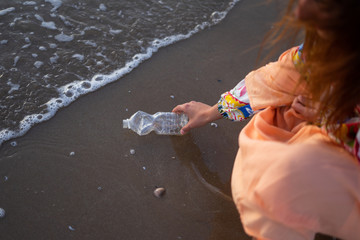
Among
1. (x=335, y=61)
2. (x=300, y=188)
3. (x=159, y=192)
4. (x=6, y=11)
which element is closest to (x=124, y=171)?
(x=159, y=192)

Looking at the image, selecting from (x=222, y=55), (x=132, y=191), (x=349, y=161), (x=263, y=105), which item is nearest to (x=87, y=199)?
(x=132, y=191)

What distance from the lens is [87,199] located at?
1943 mm

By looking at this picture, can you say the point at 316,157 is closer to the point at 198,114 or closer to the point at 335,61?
the point at 335,61

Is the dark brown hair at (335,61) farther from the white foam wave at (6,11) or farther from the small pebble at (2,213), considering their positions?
the white foam wave at (6,11)

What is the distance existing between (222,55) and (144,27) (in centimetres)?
82

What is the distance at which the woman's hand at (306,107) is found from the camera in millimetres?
1555

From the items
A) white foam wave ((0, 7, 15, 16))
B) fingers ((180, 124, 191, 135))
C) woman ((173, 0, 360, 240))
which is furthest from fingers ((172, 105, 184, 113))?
white foam wave ((0, 7, 15, 16))

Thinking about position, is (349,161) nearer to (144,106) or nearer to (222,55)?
(144,106)

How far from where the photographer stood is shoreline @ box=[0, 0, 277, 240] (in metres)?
1.86

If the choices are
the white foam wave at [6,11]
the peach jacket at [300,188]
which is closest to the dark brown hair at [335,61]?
the peach jacket at [300,188]

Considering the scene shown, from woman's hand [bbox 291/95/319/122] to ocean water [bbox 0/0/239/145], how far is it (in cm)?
151

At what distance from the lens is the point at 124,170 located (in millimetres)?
2086

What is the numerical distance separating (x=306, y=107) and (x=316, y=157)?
338mm

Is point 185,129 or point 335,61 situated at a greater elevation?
point 335,61
